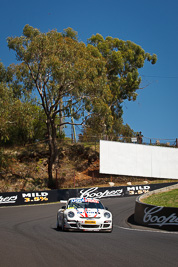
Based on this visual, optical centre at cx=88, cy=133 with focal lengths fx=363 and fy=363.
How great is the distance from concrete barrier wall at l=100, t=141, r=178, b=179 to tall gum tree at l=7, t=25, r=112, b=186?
4.23m

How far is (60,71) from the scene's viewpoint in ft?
116

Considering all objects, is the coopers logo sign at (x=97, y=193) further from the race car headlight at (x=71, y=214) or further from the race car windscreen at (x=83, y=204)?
the race car headlight at (x=71, y=214)

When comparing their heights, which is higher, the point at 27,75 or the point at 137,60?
the point at 137,60

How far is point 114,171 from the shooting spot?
137 ft

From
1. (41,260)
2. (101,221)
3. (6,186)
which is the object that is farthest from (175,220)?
(6,186)

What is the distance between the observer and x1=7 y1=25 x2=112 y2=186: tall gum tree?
36.1m

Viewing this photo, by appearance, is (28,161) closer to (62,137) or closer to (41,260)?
(62,137)

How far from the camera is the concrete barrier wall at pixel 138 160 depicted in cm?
4150

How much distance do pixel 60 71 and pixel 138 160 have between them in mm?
15006

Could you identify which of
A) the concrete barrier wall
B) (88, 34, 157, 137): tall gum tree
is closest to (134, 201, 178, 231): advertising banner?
the concrete barrier wall

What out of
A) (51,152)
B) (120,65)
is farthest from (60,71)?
(120,65)

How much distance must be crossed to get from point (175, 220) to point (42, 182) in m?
28.8

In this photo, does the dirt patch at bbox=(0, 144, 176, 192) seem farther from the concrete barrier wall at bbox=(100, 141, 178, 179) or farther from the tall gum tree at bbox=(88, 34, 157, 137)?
the tall gum tree at bbox=(88, 34, 157, 137)

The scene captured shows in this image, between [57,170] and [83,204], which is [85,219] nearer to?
[83,204]
